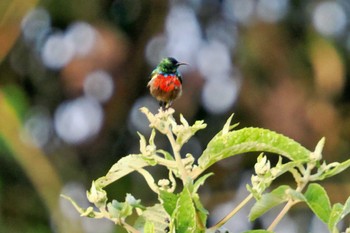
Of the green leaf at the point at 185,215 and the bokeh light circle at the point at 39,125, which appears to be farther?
the bokeh light circle at the point at 39,125

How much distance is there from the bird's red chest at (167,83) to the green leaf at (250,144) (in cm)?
37

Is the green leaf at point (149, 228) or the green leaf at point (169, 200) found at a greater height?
the green leaf at point (169, 200)

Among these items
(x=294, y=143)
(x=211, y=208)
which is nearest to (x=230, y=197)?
(x=211, y=208)

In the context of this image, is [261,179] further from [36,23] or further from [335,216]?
[36,23]

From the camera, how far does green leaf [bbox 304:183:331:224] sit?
78 centimetres

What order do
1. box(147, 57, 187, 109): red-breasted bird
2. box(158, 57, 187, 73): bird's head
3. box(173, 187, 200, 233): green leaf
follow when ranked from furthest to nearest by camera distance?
box(158, 57, 187, 73): bird's head, box(147, 57, 187, 109): red-breasted bird, box(173, 187, 200, 233): green leaf

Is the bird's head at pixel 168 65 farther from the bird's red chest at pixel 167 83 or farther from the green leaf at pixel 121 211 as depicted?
the green leaf at pixel 121 211

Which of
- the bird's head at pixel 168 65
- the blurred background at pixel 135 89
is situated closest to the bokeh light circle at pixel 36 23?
the blurred background at pixel 135 89

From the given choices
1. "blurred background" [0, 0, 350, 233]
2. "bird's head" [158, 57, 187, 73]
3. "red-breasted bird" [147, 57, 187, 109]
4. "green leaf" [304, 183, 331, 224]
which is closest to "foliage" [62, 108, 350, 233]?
"green leaf" [304, 183, 331, 224]

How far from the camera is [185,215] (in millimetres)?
713

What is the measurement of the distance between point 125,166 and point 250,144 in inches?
4.6

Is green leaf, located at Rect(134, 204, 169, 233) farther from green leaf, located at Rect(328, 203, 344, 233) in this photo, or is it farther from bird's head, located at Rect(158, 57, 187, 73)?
bird's head, located at Rect(158, 57, 187, 73)

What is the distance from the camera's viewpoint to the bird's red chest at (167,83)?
1175 mm

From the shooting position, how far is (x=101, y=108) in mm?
4766
